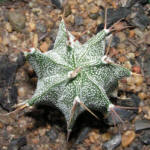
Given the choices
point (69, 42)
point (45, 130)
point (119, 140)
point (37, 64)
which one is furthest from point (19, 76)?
point (119, 140)

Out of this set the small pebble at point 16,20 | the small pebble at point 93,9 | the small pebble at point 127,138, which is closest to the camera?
the small pebble at point 127,138

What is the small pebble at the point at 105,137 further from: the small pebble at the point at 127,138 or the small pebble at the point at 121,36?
the small pebble at the point at 121,36

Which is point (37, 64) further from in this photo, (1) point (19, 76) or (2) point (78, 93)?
(1) point (19, 76)

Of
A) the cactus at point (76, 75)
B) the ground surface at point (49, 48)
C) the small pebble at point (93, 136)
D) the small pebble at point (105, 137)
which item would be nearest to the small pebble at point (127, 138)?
the ground surface at point (49, 48)

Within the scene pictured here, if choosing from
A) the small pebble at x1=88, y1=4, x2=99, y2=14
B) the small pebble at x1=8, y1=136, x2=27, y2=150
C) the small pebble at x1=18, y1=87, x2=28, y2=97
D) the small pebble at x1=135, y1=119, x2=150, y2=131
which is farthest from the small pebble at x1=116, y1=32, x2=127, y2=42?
the small pebble at x1=8, y1=136, x2=27, y2=150

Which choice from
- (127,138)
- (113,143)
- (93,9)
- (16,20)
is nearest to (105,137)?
(113,143)

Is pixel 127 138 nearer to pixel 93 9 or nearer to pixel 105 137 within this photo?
pixel 105 137
